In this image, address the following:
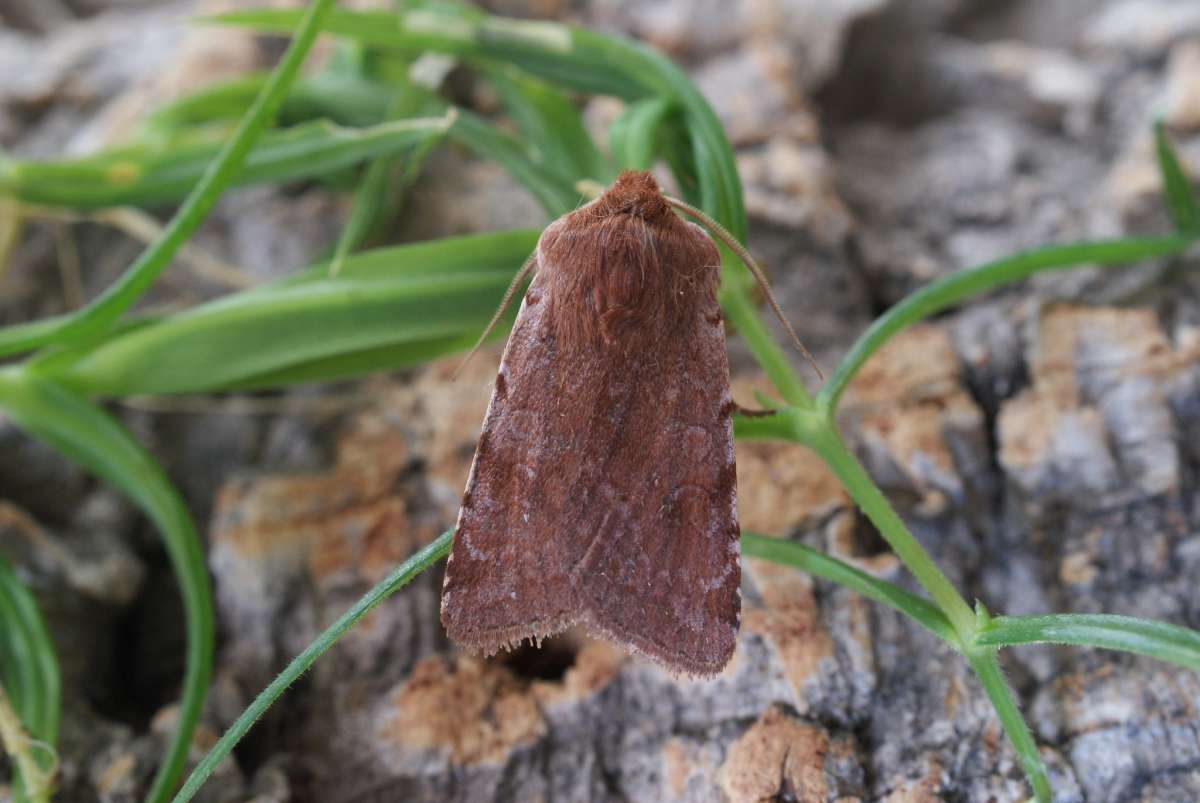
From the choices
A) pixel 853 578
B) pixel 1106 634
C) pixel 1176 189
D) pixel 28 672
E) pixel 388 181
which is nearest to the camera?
pixel 1106 634

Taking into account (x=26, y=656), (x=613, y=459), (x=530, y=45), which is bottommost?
(x=26, y=656)

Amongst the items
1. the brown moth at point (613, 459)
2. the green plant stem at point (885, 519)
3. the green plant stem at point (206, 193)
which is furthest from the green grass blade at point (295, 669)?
the green plant stem at point (206, 193)

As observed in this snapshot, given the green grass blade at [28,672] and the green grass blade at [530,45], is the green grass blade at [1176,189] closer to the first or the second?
the green grass blade at [530,45]

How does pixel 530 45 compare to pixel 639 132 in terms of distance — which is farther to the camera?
pixel 530 45

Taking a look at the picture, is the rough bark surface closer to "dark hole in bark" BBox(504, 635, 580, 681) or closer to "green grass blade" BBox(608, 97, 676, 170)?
"dark hole in bark" BBox(504, 635, 580, 681)

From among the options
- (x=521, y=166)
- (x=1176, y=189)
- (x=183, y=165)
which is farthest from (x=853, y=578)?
(x=183, y=165)

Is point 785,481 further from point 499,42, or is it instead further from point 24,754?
point 24,754

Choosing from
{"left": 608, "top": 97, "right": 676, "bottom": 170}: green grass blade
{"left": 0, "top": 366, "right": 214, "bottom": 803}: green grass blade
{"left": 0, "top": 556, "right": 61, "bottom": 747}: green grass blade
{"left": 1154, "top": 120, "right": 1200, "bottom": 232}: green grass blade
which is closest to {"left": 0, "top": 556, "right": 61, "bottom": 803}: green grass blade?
{"left": 0, "top": 556, "right": 61, "bottom": 747}: green grass blade
